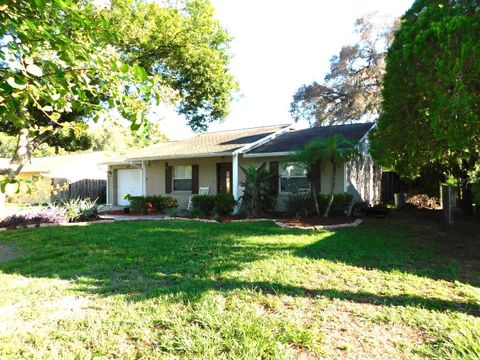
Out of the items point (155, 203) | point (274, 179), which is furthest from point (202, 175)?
point (274, 179)

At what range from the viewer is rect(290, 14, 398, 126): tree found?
26.6m

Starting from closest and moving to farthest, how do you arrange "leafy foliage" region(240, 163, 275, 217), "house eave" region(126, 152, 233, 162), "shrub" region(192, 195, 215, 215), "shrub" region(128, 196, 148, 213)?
"leafy foliage" region(240, 163, 275, 217) → "shrub" region(192, 195, 215, 215) → "house eave" region(126, 152, 233, 162) → "shrub" region(128, 196, 148, 213)

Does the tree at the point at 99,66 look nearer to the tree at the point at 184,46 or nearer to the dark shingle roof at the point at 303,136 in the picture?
the tree at the point at 184,46

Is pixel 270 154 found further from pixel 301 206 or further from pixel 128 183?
pixel 128 183

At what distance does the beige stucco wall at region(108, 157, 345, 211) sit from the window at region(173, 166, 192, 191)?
0.27m

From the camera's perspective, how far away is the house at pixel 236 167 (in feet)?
50.4

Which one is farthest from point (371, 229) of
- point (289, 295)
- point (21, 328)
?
point (21, 328)

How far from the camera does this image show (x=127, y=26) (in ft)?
38.5

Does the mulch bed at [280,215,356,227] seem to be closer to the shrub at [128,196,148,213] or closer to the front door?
the front door

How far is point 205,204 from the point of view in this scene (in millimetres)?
15023

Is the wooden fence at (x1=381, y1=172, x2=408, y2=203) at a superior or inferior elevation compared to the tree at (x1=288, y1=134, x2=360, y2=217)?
inferior

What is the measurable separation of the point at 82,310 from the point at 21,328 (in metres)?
0.66

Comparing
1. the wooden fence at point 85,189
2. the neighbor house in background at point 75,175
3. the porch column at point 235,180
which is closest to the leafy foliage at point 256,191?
the porch column at point 235,180

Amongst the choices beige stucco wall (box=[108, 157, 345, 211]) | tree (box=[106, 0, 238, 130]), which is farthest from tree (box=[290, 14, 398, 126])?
tree (box=[106, 0, 238, 130])
